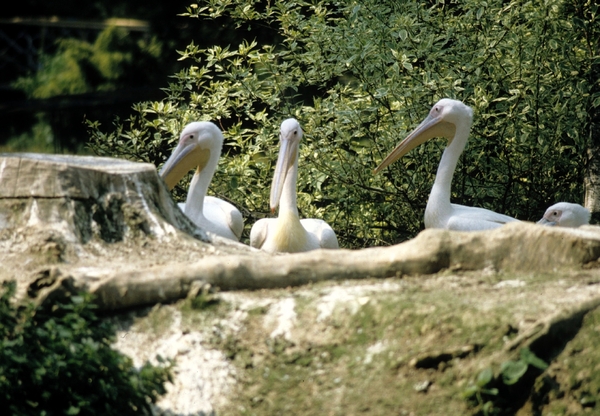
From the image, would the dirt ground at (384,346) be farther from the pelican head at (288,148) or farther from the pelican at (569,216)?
the pelican head at (288,148)

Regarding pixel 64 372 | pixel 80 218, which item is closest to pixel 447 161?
pixel 80 218

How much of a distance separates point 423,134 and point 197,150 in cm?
152

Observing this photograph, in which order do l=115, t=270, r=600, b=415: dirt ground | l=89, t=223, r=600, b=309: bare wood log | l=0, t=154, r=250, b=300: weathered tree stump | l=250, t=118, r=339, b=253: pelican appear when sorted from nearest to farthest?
l=115, t=270, r=600, b=415: dirt ground → l=89, t=223, r=600, b=309: bare wood log → l=0, t=154, r=250, b=300: weathered tree stump → l=250, t=118, r=339, b=253: pelican

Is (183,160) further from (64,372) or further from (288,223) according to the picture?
(64,372)

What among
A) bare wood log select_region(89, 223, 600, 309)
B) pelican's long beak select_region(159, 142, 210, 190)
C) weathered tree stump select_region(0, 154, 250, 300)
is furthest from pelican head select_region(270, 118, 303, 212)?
bare wood log select_region(89, 223, 600, 309)

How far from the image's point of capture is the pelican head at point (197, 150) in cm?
678

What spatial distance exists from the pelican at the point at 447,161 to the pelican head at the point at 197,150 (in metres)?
1.12

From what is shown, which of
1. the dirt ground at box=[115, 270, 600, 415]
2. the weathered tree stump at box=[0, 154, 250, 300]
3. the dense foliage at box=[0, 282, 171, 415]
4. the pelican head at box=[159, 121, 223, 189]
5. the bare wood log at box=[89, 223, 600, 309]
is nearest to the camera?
the dense foliage at box=[0, 282, 171, 415]

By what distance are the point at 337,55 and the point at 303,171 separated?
1.01 m

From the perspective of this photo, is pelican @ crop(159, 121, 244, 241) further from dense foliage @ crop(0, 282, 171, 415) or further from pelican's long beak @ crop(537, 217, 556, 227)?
dense foliage @ crop(0, 282, 171, 415)

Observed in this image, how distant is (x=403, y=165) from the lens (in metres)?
7.42

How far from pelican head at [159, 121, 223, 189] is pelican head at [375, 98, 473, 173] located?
3.66ft

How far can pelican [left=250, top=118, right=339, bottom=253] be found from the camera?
6.38m

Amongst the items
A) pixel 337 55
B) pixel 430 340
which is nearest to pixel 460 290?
pixel 430 340
